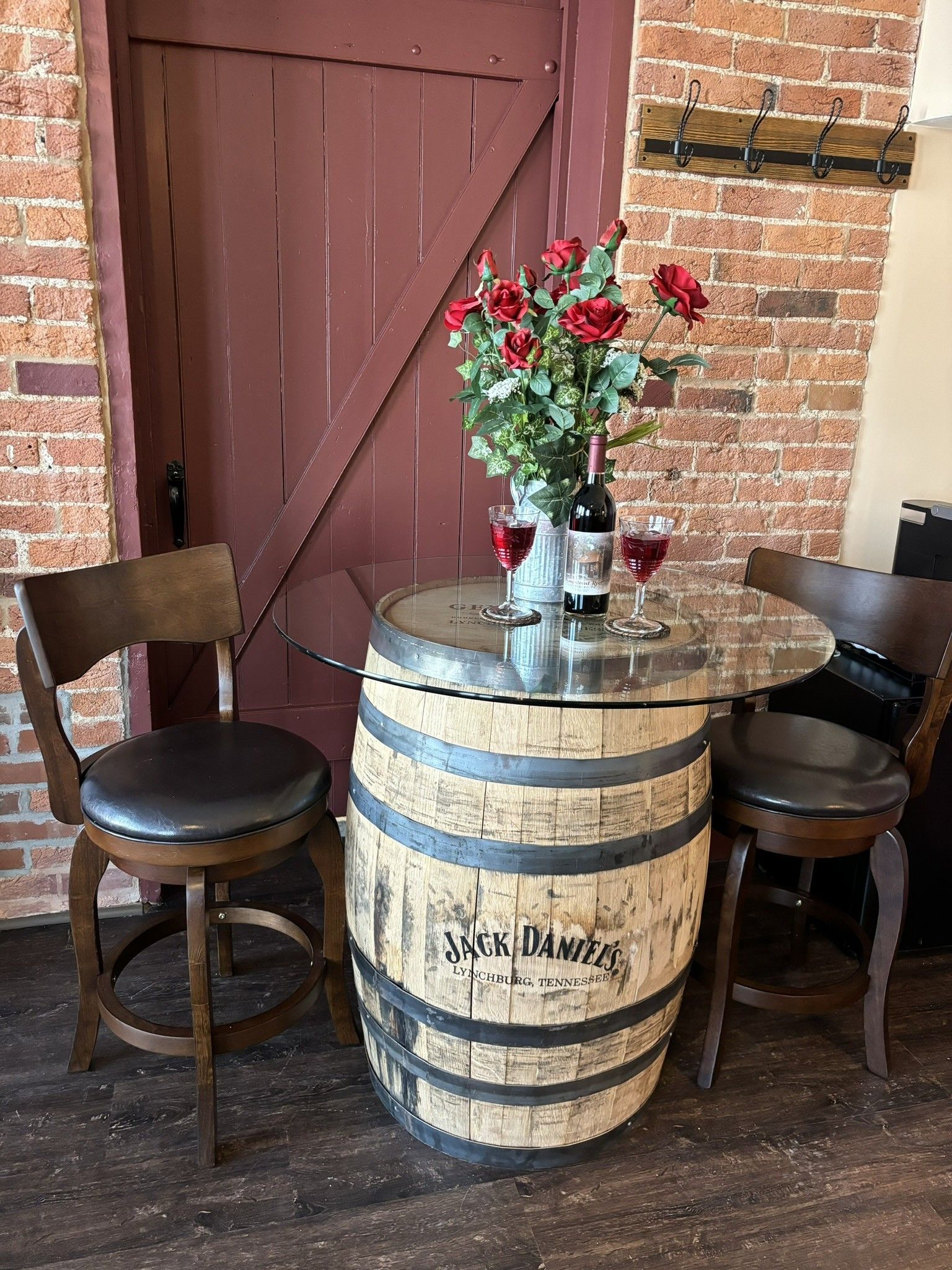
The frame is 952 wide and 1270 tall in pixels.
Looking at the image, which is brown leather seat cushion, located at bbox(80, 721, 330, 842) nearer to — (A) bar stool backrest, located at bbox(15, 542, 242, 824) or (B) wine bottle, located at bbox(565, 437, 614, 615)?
(A) bar stool backrest, located at bbox(15, 542, 242, 824)

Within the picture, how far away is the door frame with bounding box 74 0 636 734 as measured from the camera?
1871 mm

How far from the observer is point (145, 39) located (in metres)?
2.04

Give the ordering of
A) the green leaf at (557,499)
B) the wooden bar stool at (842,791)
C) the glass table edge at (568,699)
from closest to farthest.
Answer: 1. the glass table edge at (568,699)
2. the green leaf at (557,499)
3. the wooden bar stool at (842,791)

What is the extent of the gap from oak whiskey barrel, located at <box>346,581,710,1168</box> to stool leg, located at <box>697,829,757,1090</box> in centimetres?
17

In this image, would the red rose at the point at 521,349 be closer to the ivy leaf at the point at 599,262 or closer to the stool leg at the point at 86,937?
the ivy leaf at the point at 599,262

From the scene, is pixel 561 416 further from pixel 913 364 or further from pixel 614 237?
pixel 913 364

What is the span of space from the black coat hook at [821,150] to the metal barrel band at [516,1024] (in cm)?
192

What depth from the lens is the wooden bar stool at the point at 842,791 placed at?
171 cm

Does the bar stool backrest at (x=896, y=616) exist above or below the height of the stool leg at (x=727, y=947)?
above

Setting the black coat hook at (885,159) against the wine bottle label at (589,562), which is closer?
the wine bottle label at (589,562)

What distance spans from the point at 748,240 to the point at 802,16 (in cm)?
50

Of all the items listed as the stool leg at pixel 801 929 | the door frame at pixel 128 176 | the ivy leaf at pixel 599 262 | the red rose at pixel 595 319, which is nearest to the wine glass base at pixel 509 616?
the red rose at pixel 595 319

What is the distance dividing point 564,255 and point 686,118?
2.85 ft

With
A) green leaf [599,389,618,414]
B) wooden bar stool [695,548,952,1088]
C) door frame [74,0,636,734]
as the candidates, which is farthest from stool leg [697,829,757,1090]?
door frame [74,0,636,734]
